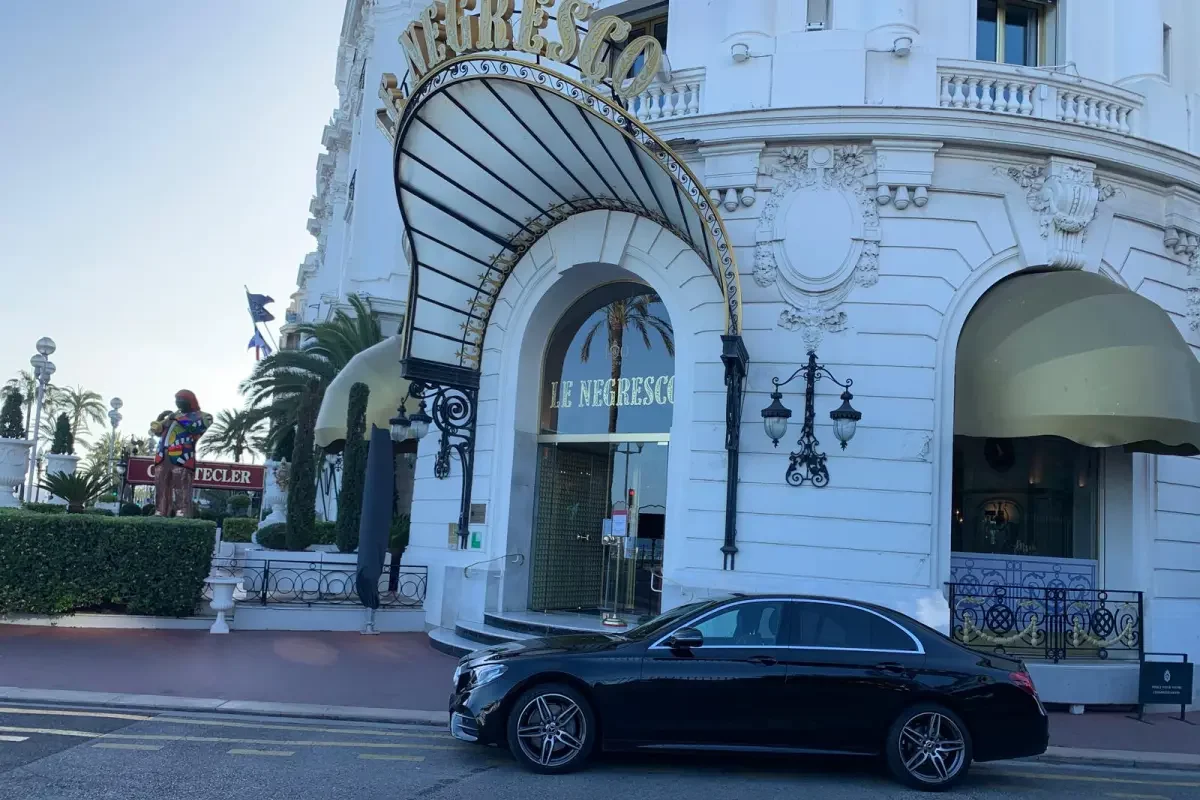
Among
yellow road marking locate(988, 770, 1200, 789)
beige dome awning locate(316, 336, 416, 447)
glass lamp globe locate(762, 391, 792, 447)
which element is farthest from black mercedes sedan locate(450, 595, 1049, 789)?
beige dome awning locate(316, 336, 416, 447)

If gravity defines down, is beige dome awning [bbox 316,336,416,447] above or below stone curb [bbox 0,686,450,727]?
above

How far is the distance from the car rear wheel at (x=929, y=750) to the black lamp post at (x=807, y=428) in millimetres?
5523

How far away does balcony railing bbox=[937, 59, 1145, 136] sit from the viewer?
46.5ft

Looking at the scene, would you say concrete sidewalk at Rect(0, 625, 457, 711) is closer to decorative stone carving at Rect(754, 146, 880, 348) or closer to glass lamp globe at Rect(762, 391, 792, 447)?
glass lamp globe at Rect(762, 391, 792, 447)

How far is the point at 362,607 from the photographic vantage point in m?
17.2

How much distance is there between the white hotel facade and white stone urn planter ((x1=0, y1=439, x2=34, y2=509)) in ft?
28.3

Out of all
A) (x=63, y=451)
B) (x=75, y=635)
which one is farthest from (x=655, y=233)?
(x=63, y=451)

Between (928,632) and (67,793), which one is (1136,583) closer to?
(928,632)

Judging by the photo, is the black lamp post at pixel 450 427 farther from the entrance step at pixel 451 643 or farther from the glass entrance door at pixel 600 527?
the entrance step at pixel 451 643

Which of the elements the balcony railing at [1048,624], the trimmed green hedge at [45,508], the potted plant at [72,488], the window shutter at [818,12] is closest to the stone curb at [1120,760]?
the balcony railing at [1048,624]

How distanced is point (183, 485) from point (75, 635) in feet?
18.7

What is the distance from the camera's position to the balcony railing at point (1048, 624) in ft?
42.1

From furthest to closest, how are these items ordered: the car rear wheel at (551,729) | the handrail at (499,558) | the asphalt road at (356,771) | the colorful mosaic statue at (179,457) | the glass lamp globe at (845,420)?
the colorful mosaic statue at (179,457)
the handrail at (499,558)
the glass lamp globe at (845,420)
the car rear wheel at (551,729)
the asphalt road at (356,771)

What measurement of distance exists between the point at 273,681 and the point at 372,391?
33.5ft
